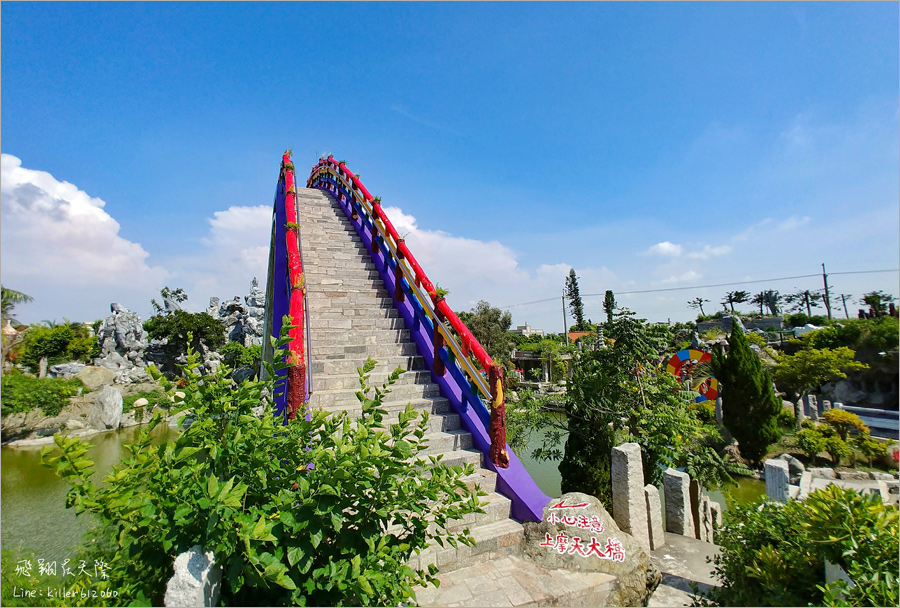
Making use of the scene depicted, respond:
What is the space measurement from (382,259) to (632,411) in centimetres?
473

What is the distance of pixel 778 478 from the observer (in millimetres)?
7094

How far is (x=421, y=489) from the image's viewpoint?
70.2 inches

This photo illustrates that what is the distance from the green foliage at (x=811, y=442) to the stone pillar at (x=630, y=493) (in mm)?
13169

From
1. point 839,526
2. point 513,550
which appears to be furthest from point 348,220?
point 839,526

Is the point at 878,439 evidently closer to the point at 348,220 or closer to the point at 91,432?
the point at 348,220

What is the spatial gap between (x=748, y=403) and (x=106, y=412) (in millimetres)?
27778

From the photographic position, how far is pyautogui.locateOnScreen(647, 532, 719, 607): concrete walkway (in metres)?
3.88

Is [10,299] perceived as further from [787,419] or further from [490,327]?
[787,419]

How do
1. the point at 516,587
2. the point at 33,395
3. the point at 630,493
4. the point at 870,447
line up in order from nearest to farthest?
1. the point at 516,587
2. the point at 630,493
3. the point at 870,447
4. the point at 33,395

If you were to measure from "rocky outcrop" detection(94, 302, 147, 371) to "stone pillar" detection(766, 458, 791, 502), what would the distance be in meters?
39.4

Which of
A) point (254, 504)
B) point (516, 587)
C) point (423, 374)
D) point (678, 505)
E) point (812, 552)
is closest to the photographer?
point (254, 504)

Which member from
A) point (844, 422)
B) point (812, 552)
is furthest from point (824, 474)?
point (812, 552)

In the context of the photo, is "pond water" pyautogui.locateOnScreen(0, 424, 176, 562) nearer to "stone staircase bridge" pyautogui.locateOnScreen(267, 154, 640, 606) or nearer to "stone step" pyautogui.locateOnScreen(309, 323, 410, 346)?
"stone step" pyautogui.locateOnScreen(309, 323, 410, 346)

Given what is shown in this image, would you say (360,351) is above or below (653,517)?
A: above
